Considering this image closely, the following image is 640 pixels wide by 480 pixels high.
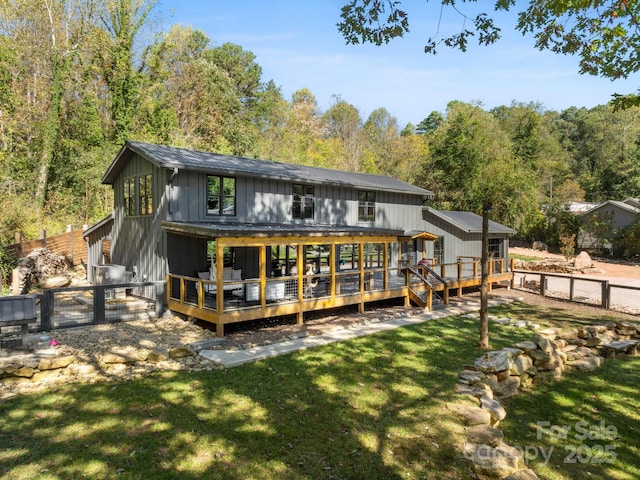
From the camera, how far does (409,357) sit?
31.0 feet

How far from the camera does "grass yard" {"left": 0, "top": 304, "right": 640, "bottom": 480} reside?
501 cm

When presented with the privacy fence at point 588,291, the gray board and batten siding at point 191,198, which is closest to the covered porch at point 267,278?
the gray board and batten siding at point 191,198

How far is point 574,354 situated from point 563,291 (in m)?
11.5

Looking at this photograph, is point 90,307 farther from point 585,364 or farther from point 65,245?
point 585,364

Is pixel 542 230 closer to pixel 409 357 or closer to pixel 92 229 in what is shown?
pixel 409 357

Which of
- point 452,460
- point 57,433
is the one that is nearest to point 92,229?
point 57,433

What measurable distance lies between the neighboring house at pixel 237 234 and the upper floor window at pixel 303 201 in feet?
0.14

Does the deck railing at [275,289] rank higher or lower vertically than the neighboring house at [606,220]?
lower

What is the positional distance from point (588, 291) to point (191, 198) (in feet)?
62.9

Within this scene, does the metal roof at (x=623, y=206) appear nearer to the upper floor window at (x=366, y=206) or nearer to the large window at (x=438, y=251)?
the large window at (x=438, y=251)

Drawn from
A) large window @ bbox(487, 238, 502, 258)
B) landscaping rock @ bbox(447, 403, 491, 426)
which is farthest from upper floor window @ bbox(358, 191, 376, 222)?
landscaping rock @ bbox(447, 403, 491, 426)

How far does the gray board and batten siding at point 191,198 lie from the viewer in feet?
44.1

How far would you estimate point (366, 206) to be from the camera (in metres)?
20.0

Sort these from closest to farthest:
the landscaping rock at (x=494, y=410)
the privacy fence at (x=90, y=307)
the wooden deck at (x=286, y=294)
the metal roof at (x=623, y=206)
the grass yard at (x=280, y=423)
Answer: the grass yard at (x=280, y=423), the landscaping rock at (x=494, y=410), the privacy fence at (x=90, y=307), the wooden deck at (x=286, y=294), the metal roof at (x=623, y=206)
